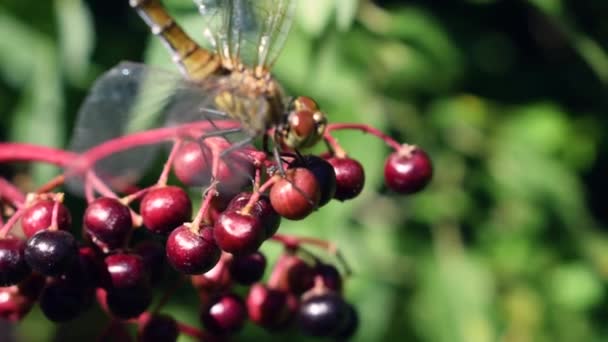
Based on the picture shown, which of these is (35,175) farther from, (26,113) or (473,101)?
(473,101)

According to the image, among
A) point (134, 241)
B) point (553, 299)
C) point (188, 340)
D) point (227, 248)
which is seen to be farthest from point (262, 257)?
point (553, 299)

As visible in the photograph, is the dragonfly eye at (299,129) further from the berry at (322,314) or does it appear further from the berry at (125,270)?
the berry at (322,314)

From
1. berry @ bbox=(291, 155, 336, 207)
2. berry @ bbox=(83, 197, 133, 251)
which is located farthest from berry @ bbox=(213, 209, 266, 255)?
berry @ bbox=(83, 197, 133, 251)

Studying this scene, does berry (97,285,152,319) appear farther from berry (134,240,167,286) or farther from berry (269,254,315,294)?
berry (269,254,315,294)

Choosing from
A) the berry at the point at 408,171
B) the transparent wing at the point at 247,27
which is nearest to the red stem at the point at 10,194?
the transparent wing at the point at 247,27

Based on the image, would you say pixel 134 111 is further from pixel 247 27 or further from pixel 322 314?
pixel 322 314

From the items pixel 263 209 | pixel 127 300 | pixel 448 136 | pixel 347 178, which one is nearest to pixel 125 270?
pixel 127 300
